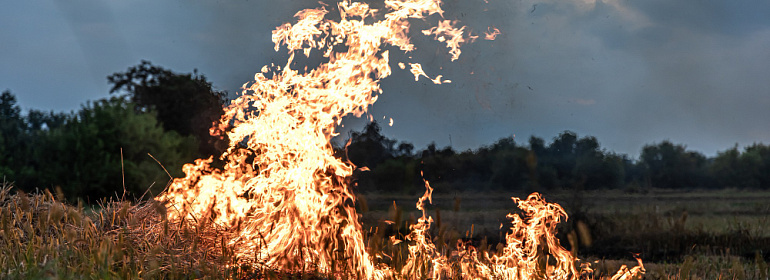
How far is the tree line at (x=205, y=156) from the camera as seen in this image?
22141 millimetres

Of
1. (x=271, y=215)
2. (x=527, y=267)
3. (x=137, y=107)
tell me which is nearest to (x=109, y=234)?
(x=271, y=215)

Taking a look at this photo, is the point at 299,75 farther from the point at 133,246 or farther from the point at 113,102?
the point at 113,102

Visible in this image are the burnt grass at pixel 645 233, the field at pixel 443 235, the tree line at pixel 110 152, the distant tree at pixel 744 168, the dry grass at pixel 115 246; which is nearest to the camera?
the dry grass at pixel 115 246

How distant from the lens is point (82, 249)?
27.6 ft

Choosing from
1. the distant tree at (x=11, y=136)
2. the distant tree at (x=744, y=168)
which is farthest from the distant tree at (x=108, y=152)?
the distant tree at (x=744, y=168)

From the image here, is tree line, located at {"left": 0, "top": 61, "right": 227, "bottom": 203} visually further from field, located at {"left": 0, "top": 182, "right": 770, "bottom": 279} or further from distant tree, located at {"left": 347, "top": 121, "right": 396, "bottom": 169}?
field, located at {"left": 0, "top": 182, "right": 770, "bottom": 279}

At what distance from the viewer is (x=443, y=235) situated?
23.6ft

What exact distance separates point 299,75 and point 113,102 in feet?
88.6

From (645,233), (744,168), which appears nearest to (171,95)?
(645,233)

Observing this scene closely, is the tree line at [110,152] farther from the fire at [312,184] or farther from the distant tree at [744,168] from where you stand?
the distant tree at [744,168]

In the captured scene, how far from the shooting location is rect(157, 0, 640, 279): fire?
26.7 ft

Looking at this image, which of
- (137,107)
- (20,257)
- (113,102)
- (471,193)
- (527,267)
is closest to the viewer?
(20,257)

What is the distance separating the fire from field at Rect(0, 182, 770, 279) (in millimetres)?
326

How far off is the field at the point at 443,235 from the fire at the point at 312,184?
33cm
